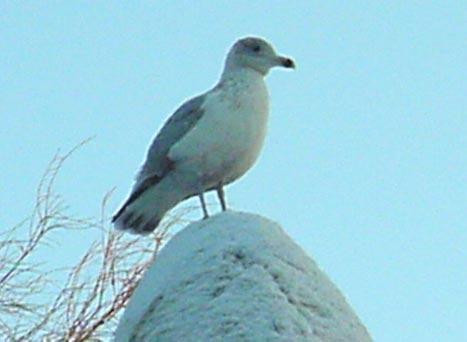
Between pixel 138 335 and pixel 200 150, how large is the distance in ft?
7.58

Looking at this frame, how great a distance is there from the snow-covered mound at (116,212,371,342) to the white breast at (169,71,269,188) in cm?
189

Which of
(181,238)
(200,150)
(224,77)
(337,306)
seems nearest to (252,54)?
(224,77)

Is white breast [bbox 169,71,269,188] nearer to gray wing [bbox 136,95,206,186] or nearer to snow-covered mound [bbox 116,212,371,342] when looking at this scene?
gray wing [bbox 136,95,206,186]

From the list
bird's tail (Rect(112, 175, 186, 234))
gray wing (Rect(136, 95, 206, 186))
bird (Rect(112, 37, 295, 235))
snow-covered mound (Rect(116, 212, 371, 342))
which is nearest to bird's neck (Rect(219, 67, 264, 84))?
bird (Rect(112, 37, 295, 235))

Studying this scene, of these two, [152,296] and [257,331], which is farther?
[152,296]

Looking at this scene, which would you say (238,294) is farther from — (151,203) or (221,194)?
(151,203)

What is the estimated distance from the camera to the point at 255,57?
222 inches

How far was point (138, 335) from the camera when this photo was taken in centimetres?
295

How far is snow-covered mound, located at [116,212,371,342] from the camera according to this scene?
109 inches

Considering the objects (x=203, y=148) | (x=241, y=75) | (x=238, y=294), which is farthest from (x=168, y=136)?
(x=238, y=294)

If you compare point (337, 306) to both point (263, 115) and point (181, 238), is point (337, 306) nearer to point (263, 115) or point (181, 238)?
point (181, 238)

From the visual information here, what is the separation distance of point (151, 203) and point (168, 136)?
1.14 ft

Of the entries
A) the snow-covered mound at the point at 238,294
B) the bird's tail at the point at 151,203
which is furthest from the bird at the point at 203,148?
the snow-covered mound at the point at 238,294

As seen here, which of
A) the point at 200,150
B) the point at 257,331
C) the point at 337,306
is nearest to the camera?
the point at 257,331
